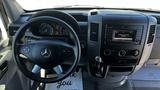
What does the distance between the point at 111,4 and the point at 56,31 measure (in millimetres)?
1461

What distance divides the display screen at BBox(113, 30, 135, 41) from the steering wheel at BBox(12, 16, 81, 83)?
428mm

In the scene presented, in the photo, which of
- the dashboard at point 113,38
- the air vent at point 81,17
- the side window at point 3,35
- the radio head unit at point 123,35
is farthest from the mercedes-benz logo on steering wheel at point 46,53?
the side window at point 3,35

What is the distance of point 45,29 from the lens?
2695 mm

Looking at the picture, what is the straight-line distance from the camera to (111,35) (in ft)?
9.43

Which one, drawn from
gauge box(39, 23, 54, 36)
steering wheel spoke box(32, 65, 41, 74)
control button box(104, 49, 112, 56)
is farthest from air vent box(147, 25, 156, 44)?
steering wheel spoke box(32, 65, 41, 74)

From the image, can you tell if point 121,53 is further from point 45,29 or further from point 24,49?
point 24,49

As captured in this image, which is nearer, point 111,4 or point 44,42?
point 44,42

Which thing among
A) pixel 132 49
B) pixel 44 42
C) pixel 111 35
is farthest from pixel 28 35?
pixel 132 49

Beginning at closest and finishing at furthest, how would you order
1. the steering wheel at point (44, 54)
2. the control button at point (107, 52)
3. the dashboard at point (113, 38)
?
1. the steering wheel at point (44, 54)
2. the dashboard at point (113, 38)
3. the control button at point (107, 52)

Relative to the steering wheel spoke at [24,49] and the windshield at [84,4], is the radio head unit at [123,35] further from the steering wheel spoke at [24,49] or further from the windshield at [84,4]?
the windshield at [84,4]

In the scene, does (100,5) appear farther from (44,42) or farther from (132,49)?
(44,42)

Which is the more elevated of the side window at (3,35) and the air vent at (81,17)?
the air vent at (81,17)

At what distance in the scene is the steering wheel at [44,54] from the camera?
99.8 inches

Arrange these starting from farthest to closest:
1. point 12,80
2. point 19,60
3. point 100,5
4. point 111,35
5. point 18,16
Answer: point 100,5
point 18,16
point 12,80
point 111,35
point 19,60
